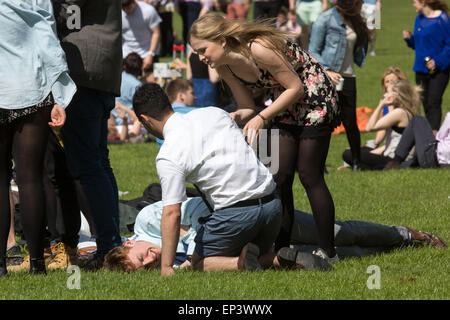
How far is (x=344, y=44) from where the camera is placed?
10.6 meters

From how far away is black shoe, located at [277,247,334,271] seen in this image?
217 inches

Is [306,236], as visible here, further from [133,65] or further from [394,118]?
[133,65]

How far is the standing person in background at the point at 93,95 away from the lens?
18.9 feet

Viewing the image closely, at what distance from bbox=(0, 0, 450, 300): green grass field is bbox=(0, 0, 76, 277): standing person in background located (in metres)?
0.44

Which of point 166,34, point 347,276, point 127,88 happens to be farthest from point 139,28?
point 347,276

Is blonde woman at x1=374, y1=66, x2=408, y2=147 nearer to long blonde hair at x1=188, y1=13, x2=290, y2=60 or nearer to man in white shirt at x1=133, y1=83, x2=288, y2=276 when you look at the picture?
long blonde hair at x1=188, y1=13, x2=290, y2=60

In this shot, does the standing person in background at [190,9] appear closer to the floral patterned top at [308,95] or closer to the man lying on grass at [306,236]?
the man lying on grass at [306,236]

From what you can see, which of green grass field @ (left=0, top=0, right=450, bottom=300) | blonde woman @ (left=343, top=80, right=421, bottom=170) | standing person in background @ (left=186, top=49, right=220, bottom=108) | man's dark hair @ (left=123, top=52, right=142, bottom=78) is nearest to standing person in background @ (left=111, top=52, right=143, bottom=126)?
man's dark hair @ (left=123, top=52, right=142, bottom=78)

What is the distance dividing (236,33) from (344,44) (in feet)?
17.4

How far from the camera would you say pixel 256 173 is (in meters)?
5.46
